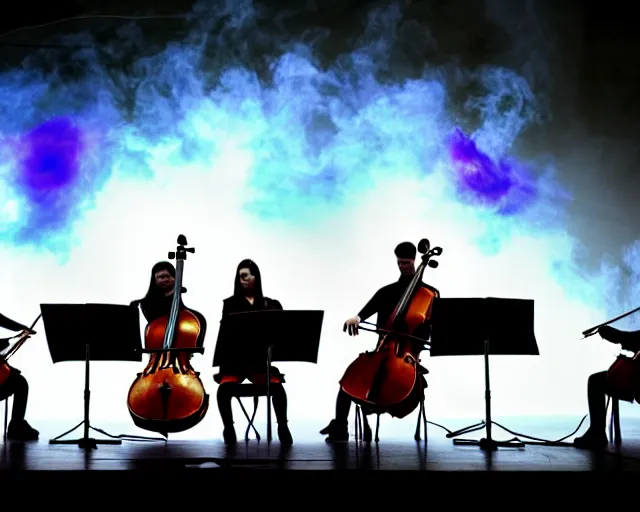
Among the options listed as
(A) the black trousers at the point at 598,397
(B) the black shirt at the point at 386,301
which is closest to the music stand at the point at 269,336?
(B) the black shirt at the point at 386,301

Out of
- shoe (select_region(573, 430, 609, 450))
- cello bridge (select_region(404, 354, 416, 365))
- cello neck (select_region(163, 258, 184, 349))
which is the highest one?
cello neck (select_region(163, 258, 184, 349))

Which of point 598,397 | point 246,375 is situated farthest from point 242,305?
point 598,397

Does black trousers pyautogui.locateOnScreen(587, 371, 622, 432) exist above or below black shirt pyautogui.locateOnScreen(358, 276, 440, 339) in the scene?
below

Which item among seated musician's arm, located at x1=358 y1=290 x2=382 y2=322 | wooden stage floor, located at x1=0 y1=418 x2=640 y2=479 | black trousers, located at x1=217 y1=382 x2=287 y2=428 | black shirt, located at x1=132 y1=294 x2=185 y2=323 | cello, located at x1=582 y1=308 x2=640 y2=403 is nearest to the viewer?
wooden stage floor, located at x1=0 y1=418 x2=640 y2=479

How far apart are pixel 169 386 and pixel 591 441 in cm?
212

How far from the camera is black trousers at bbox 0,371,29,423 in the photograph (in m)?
5.04

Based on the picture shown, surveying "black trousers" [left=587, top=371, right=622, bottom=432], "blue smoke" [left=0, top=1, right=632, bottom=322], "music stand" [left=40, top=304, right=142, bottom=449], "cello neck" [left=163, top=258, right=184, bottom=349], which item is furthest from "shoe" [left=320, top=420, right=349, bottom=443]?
"blue smoke" [left=0, top=1, right=632, bottom=322]

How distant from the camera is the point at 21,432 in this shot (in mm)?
5051

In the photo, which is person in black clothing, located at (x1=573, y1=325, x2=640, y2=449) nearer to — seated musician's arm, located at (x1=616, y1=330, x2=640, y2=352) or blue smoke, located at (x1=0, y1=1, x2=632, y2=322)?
seated musician's arm, located at (x1=616, y1=330, x2=640, y2=352)

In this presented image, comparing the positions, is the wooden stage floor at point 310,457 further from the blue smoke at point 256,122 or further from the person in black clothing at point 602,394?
the blue smoke at point 256,122

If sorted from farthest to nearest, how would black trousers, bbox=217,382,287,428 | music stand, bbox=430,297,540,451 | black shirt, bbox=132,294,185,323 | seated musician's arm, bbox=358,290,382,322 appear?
seated musician's arm, bbox=358,290,382,322 → black shirt, bbox=132,294,185,323 → black trousers, bbox=217,382,287,428 → music stand, bbox=430,297,540,451

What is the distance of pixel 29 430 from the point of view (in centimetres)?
506

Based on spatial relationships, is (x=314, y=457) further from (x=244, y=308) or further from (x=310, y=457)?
(x=244, y=308)

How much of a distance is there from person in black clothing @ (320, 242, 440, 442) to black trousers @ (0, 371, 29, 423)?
1.76 m
